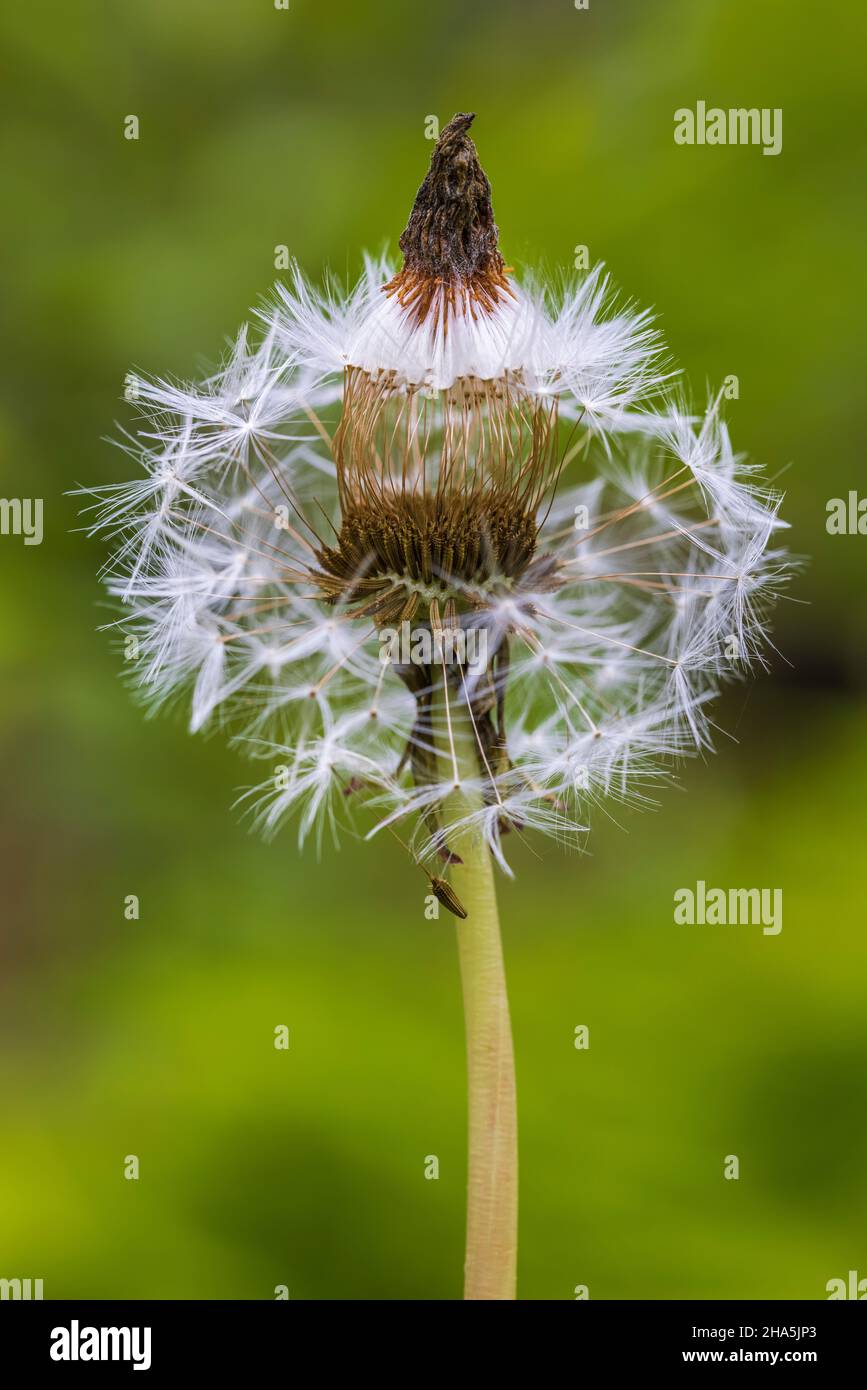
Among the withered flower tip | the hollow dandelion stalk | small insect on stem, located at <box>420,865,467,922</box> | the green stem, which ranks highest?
the withered flower tip

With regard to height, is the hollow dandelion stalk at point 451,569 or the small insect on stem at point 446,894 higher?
the hollow dandelion stalk at point 451,569

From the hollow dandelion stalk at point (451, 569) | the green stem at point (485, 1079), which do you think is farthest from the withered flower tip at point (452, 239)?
the green stem at point (485, 1079)

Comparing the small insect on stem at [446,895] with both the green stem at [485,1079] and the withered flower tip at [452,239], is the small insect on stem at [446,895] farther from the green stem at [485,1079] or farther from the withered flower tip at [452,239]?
the withered flower tip at [452,239]

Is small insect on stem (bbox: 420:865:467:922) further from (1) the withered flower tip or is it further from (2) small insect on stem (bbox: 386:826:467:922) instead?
(1) the withered flower tip

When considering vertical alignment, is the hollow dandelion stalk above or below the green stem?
above

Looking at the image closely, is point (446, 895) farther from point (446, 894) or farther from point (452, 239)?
point (452, 239)

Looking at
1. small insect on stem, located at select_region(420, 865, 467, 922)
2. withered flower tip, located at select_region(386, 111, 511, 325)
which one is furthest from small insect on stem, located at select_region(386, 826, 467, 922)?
withered flower tip, located at select_region(386, 111, 511, 325)

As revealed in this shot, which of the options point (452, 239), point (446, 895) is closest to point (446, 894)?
point (446, 895)

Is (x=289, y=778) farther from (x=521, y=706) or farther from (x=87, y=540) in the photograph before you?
(x=87, y=540)
